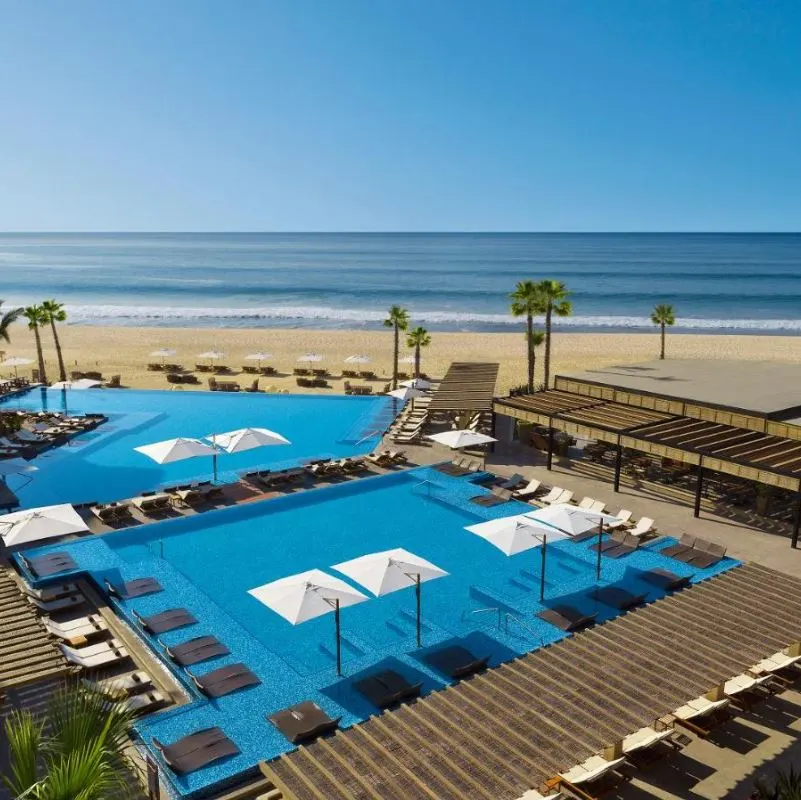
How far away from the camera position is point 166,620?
13836 millimetres

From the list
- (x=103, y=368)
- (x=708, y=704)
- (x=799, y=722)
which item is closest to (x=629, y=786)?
(x=708, y=704)

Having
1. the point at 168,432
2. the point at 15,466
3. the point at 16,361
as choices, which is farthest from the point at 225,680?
the point at 16,361

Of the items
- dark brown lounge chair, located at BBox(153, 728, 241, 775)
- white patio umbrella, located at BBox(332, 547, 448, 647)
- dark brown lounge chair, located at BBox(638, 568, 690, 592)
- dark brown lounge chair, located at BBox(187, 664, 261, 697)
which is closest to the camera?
dark brown lounge chair, located at BBox(153, 728, 241, 775)

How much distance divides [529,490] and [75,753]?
16998mm

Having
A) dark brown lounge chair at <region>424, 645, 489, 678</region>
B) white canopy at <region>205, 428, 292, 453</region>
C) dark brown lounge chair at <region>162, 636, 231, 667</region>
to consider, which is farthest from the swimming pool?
dark brown lounge chair at <region>424, 645, 489, 678</region>

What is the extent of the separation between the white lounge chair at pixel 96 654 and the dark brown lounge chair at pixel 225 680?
4.38ft

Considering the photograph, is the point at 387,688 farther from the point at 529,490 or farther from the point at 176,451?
the point at 176,451

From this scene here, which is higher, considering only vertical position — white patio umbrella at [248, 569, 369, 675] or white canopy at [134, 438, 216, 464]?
white canopy at [134, 438, 216, 464]

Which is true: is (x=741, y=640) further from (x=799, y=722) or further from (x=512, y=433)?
(x=512, y=433)

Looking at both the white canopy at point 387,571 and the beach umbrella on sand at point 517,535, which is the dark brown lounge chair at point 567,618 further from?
the white canopy at point 387,571

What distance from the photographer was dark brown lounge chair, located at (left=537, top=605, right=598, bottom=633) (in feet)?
45.1

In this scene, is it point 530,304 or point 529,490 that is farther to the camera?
point 530,304

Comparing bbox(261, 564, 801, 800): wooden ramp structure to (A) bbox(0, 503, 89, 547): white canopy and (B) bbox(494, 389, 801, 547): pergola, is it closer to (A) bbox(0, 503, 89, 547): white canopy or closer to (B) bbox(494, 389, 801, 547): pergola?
(B) bbox(494, 389, 801, 547): pergola

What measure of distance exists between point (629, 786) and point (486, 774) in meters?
2.41
